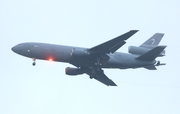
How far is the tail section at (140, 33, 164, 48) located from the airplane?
182 cm

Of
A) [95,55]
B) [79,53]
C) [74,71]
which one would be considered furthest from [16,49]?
[95,55]

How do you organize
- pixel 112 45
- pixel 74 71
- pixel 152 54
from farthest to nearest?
pixel 74 71
pixel 152 54
pixel 112 45

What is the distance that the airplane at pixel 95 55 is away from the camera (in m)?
60.2

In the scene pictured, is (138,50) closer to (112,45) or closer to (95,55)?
(112,45)

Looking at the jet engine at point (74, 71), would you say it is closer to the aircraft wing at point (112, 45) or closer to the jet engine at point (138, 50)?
the aircraft wing at point (112, 45)

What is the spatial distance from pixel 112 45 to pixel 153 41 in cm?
805

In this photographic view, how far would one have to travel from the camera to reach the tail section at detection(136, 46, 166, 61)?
6016 cm

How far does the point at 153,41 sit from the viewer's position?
65.0 m

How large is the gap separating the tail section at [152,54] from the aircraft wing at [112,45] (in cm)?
422

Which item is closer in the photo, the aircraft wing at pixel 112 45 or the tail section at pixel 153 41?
the aircraft wing at pixel 112 45

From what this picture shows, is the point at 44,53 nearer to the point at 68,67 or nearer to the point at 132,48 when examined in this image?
the point at 68,67

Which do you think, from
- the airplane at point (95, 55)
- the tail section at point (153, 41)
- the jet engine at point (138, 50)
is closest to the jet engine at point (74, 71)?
the airplane at point (95, 55)

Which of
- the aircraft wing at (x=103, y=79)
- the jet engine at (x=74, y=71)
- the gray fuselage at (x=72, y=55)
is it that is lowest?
the aircraft wing at (x=103, y=79)

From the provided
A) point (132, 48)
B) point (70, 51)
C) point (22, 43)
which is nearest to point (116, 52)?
point (132, 48)
